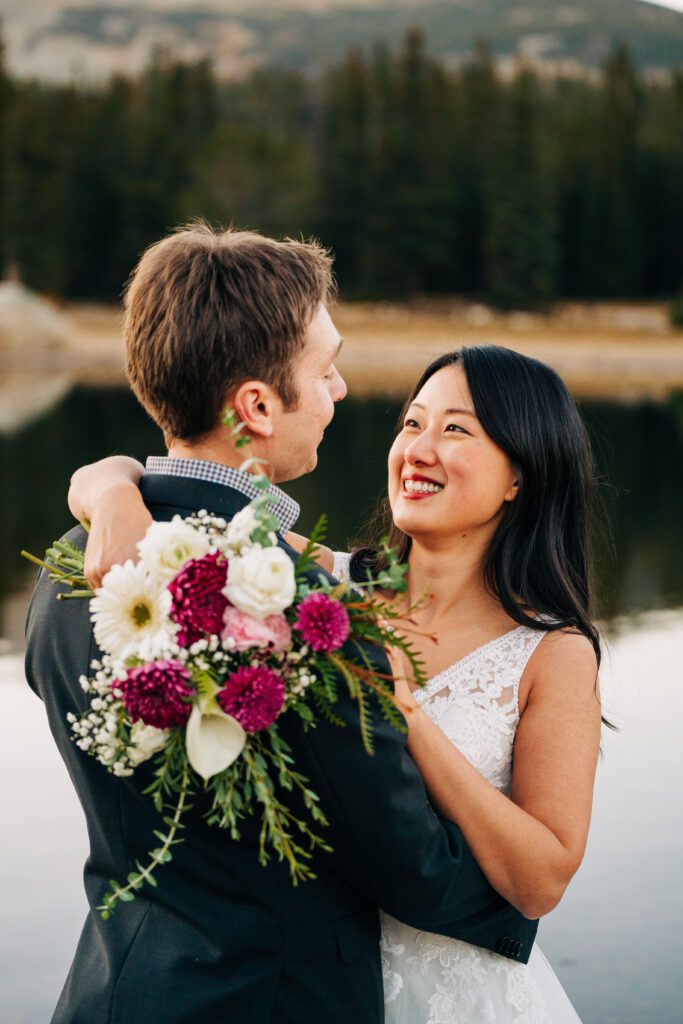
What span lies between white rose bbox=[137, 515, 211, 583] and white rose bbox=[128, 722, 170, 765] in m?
Result: 0.22

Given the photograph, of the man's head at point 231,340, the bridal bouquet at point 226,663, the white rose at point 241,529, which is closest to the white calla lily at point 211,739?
the bridal bouquet at point 226,663

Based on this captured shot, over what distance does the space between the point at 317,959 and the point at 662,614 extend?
9.45m

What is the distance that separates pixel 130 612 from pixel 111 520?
22 centimetres

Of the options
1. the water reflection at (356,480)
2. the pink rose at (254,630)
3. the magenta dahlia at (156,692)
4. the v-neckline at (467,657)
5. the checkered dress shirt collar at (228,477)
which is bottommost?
the water reflection at (356,480)

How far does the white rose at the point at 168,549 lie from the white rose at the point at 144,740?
8.8 inches

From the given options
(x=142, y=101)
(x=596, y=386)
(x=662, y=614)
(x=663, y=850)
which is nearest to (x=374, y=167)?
(x=142, y=101)

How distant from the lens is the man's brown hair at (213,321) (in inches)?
87.4

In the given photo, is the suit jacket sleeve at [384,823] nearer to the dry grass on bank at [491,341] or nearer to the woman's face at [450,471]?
the woman's face at [450,471]

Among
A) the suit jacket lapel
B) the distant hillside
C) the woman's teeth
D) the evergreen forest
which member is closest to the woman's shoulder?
the woman's teeth

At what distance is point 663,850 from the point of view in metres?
6.34

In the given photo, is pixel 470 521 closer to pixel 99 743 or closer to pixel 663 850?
pixel 99 743

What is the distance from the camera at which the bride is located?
2480 millimetres

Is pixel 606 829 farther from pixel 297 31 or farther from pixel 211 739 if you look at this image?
pixel 297 31

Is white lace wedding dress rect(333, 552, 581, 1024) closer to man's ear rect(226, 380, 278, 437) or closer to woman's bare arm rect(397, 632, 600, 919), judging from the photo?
woman's bare arm rect(397, 632, 600, 919)
